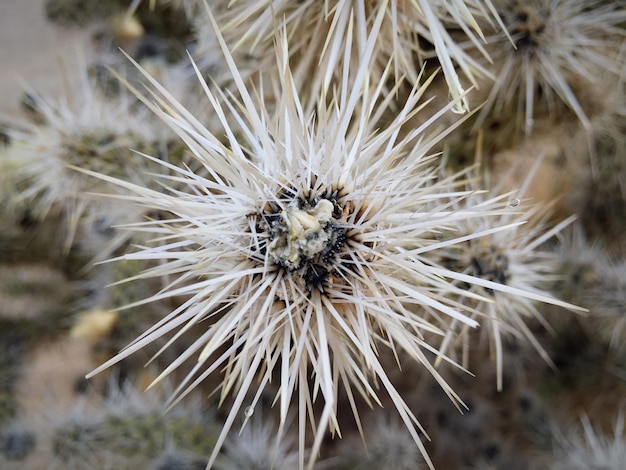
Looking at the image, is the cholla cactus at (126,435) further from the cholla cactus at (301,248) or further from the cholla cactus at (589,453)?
the cholla cactus at (589,453)

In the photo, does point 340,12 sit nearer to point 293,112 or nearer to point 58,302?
point 293,112

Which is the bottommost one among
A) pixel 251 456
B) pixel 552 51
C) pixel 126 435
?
pixel 251 456

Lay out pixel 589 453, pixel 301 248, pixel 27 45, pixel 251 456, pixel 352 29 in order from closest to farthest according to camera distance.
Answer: pixel 301 248, pixel 352 29, pixel 251 456, pixel 589 453, pixel 27 45

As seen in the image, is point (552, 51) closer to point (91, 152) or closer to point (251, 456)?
point (91, 152)

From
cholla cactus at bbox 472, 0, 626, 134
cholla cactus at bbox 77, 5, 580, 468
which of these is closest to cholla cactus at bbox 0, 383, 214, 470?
cholla cactus at bbox 77, 5, 580, 468

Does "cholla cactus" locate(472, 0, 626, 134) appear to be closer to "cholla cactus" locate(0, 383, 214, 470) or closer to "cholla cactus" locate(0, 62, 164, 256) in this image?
"cholla cactus" locate(0, 62, 164, 256)

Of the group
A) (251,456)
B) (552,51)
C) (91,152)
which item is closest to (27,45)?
(91,152)

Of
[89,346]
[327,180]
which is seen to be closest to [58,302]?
[89,346]

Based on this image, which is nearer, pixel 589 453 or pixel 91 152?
pixel 91 152

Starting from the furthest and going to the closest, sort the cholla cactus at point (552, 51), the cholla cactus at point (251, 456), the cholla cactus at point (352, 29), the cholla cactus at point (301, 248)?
the cholla cactus at point (251, 456)
the cholla cactus at point (552, 51)
the cholla cactus at point (352, 29)
the cholla cactus at point (301, 248)

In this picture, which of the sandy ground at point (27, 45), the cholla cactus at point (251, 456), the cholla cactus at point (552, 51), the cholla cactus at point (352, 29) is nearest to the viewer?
the cholla cactus at point (352, 29)

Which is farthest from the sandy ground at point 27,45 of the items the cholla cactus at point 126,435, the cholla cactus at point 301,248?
the cholla cactus at point 301,248

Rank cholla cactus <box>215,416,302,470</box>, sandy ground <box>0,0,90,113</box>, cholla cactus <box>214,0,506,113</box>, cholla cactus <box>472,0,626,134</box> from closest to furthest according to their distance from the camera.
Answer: cholla cactus <box>214,0,506,113</box> < cholla cactus <box>472,0,626,134</box> < cholla cactus <box>215,416,302,470</box> < sandy ground <box>0,0,90,113</box>
